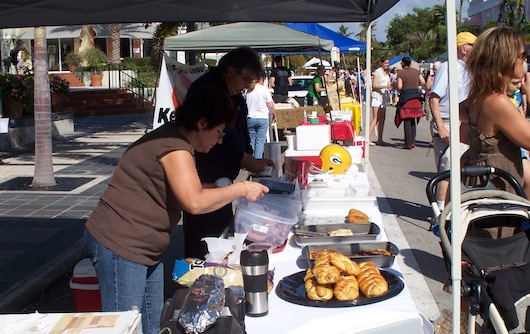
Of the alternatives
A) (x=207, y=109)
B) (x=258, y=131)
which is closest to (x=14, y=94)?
(x=258, y=131)

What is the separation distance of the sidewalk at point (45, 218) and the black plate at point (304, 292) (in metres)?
3.08

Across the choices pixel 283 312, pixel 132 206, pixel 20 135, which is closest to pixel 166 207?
pixel 132 206

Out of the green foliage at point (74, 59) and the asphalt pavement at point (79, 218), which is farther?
the green foliage at point (74, 59)

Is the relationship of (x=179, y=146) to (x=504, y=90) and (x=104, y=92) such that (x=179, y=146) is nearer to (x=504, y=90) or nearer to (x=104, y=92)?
(x=504, y=90)

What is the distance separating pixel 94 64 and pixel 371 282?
32635mm

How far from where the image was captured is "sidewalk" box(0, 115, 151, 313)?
5780mm

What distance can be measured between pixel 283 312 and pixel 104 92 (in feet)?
80.7

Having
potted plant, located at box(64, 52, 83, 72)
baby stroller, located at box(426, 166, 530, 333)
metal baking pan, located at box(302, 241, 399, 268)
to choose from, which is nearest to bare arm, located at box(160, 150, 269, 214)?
metal baking pan, located at box(302, 241, 399, 268)

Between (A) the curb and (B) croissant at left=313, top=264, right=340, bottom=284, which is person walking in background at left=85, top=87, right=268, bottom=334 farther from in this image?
(A) the curb

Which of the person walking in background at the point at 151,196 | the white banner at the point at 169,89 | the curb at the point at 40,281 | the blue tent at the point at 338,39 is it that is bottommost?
the curb at the point at 40,281

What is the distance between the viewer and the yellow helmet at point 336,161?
17.2 feet

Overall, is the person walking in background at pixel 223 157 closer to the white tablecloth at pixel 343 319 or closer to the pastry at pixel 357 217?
the pastry at pixel 357 217

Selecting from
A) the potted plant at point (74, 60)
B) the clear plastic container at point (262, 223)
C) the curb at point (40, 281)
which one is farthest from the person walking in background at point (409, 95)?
the potted plant at point (74, 60)

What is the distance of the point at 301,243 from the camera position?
11.5 feet
